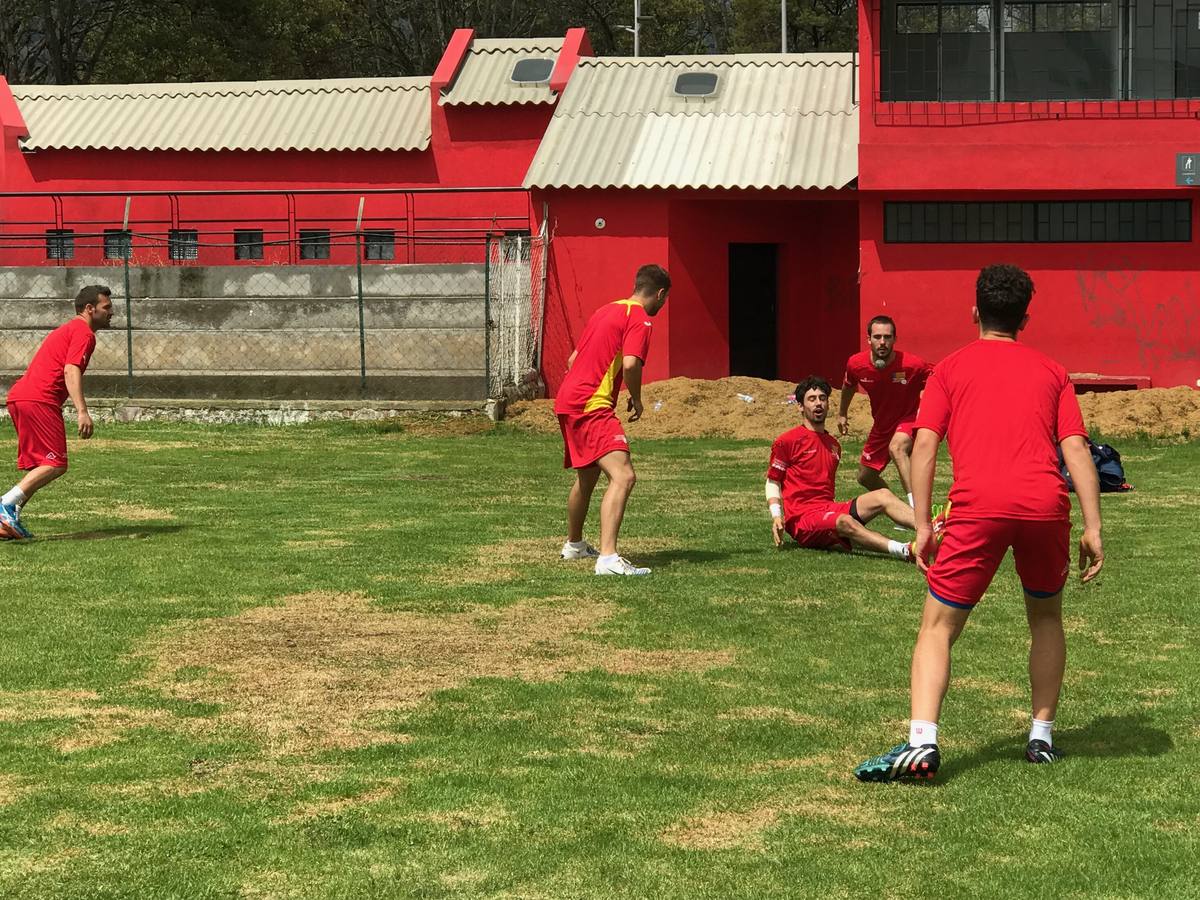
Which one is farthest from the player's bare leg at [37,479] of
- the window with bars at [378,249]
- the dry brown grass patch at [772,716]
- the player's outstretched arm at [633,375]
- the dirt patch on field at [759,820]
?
the window with bars at [378,249]

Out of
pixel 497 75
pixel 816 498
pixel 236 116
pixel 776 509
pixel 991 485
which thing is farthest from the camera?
pixel 236 116

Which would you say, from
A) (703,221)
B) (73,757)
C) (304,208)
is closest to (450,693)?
(73,757)

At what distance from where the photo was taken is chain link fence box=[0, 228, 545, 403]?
24641 millimetres

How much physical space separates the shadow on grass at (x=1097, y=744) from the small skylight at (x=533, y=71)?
25409mm

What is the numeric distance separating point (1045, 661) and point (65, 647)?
5003 mm

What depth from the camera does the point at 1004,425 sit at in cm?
634

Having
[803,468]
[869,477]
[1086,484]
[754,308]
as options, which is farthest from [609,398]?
[754,308]

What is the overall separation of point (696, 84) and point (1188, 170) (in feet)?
Result: 29.1

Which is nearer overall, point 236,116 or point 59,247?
point 59,247

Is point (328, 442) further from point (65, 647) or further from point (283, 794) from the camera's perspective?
point (283, 794)

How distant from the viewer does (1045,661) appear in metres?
6.61

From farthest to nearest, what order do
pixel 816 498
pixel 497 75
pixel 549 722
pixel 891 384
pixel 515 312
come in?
pixel 497 75, pixel 515 312, pixel 891 384, pixel 816 498, pixel 549 722

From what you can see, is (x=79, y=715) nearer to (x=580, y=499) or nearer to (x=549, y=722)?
(x=549, y=722)

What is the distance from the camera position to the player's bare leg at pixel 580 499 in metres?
11.7
